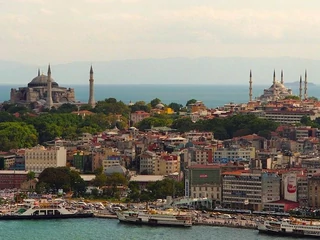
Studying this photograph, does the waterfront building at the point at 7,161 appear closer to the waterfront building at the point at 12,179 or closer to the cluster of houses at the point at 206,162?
the cluster of houses at the point at 206,162

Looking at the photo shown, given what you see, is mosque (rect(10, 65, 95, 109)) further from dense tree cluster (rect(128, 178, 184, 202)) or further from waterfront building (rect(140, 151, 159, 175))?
dense tree cluster (rect(128, 178, 184, 202))

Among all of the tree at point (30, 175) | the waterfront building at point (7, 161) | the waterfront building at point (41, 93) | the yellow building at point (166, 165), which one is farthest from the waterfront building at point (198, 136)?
the waterfront building at point (41, 93)

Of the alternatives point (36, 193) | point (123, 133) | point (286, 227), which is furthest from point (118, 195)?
point (123, 133)

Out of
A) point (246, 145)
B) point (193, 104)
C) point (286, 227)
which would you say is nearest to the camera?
point (286, 227)

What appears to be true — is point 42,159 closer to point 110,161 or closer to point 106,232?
point 110,161

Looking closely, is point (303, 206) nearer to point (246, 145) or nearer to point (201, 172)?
point (201, 172)

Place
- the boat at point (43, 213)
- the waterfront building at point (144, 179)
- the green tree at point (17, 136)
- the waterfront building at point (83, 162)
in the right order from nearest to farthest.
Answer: the boat at point (43, 213) → the waterfront building at point (144, 179) → the waterfront building at point (83, 162) → the green tree at point (17, 136)

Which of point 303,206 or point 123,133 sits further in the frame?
point 123,133
